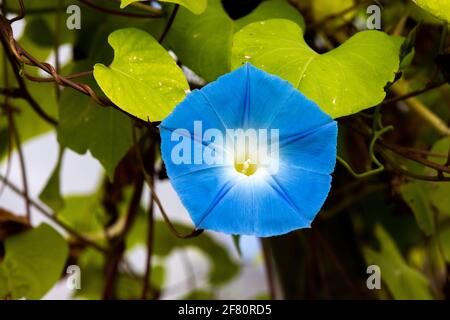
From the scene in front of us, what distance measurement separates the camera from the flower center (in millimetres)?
512

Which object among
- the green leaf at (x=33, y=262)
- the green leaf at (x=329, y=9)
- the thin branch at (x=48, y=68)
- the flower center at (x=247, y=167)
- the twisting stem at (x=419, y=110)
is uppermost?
the green leaf at (x=329, y=9)

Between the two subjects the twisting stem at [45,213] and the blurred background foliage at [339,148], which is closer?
the blurred background foliage at [339,148]

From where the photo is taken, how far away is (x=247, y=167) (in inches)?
20.3

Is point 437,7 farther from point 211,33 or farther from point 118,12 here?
point 118,12

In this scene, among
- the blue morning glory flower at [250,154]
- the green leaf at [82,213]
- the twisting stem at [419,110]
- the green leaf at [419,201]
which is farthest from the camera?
the green leaf at [82,213]

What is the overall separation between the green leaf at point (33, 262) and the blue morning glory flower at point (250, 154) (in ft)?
1.07

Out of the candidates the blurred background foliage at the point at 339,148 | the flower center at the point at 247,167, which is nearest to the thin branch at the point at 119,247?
the blurred background foliage at the point at 339,148

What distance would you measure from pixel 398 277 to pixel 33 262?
0.42 metres

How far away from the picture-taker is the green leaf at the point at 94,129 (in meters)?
0.70

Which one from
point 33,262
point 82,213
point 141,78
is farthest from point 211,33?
point 82,213

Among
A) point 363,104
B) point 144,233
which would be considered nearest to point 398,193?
point 363,104

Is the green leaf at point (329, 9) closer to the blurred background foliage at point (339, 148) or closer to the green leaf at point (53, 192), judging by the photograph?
the blurred background foliage at point (339, 148)

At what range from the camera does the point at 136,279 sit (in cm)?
106
